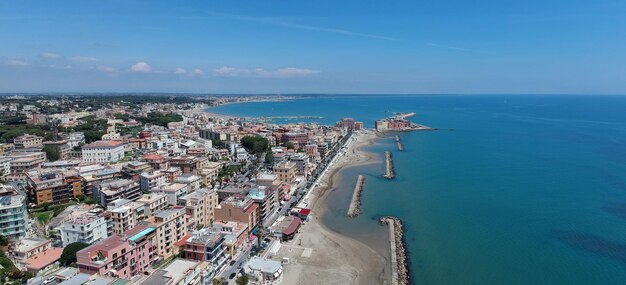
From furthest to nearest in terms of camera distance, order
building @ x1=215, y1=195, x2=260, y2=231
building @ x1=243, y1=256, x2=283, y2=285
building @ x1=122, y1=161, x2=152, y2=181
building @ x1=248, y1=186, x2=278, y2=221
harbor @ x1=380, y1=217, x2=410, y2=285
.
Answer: building @ x1=122, y1=161, x2=152, y2=181 → building @ x1=248, y1=186, x2=278, y2=221 → building @ x1=215, y1=195, x2=260, y2=231 → harbor @ x1=380, y1=217, x2=410, y2=285 → building @ x1=243, y1=256, x2=283, y2=285

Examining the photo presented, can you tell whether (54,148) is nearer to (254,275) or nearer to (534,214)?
(254,275)

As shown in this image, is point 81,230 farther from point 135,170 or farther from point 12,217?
point 135,170

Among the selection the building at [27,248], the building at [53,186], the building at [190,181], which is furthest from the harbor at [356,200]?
the building at [53,186]

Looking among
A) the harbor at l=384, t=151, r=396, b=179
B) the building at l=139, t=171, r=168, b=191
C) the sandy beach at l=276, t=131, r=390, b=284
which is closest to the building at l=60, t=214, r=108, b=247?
the building at l=139, t=171, r=168, b=191

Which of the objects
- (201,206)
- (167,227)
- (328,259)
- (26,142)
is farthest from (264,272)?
(26,142)

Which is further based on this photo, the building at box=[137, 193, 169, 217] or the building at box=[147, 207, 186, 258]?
the building at box=[137, 193, 169, 217]

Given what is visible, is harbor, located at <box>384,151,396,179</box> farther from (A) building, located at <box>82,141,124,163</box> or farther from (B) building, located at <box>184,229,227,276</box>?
(A) building, located at <box>82,141,124,163</box>
